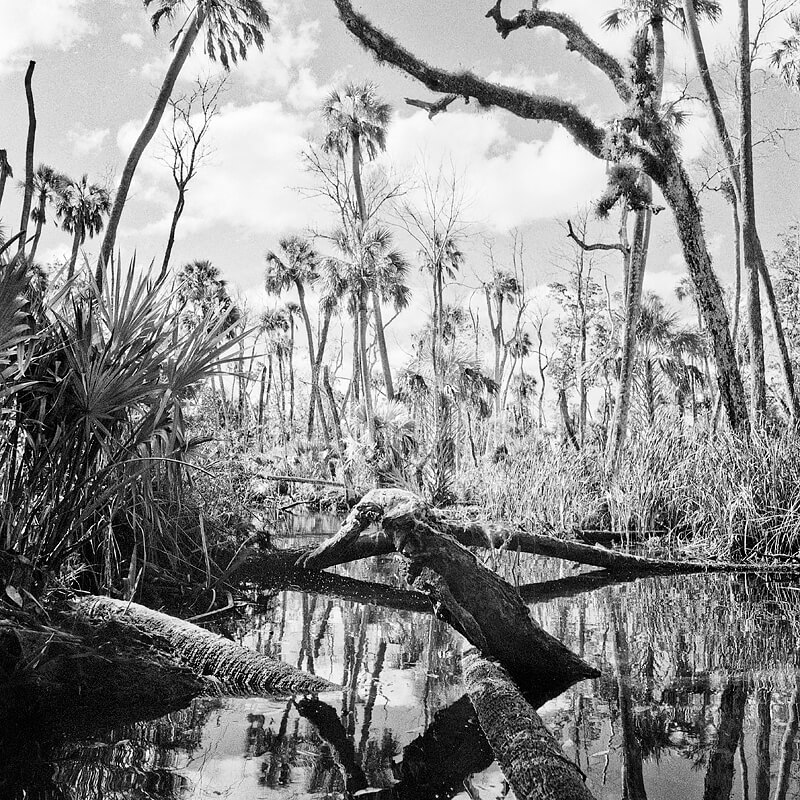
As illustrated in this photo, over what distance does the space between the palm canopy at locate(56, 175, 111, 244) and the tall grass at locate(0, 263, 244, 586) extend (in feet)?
90.0

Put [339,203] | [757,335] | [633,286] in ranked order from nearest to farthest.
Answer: [757,335] → [633,286] → [339,203]

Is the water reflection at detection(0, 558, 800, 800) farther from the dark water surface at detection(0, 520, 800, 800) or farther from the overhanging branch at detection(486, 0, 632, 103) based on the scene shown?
the overhanging branch at detection(486, 0, 632, 103)

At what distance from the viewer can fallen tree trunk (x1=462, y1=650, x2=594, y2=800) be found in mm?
1945

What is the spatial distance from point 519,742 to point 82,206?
99.1ft

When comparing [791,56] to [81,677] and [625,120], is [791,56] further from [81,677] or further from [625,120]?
[81,677]

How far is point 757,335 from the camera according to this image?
10.8m

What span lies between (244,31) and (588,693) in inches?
647

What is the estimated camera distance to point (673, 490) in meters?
8.02

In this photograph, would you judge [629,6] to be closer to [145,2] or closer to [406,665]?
[145,2]

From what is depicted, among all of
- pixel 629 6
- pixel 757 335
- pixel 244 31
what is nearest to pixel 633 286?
pixel 757 335

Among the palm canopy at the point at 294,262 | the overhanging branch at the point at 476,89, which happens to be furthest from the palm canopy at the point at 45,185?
the overhanging branch at the point at 476,89

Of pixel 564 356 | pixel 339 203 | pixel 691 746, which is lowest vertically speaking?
pixel 691 746

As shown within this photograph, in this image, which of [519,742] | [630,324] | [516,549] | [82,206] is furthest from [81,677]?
[82,206]

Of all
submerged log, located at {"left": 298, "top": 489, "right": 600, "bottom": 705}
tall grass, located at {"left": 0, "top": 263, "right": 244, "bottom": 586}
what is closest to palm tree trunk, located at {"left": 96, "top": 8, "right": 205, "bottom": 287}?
tall grass, located at {"left": 0, "top": 263, "right": 244, "bottom": 586}
